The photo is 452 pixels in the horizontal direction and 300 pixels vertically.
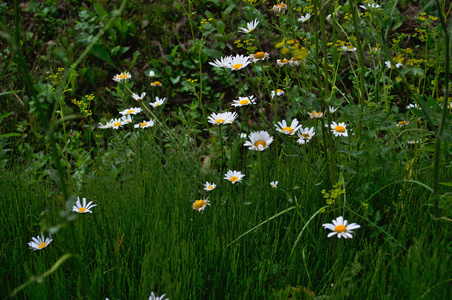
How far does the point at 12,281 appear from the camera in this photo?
52.1 inches

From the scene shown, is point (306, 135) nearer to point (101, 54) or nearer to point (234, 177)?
point (234, 177)

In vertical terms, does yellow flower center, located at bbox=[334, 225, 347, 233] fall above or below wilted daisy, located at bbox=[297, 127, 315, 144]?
below

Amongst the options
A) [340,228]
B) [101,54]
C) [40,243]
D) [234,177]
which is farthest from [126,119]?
[101,54]

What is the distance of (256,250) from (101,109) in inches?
78.9

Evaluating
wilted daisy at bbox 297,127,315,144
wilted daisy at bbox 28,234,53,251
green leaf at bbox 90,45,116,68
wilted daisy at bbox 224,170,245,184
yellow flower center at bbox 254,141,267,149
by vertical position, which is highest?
green leaf at bbox 90,45,116,68

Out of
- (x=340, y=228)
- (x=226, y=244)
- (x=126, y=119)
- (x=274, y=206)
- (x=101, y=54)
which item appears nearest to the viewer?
(x=340, y=228)

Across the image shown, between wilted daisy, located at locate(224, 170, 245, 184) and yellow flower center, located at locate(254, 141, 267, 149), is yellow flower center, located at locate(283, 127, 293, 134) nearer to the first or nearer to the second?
yellow flower center, located at locate(254, 141, 267, 149)

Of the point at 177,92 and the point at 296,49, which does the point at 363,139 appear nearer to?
the point at 296,49

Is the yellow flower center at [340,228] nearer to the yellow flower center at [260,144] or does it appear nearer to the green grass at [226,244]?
the green grass at [226,244]

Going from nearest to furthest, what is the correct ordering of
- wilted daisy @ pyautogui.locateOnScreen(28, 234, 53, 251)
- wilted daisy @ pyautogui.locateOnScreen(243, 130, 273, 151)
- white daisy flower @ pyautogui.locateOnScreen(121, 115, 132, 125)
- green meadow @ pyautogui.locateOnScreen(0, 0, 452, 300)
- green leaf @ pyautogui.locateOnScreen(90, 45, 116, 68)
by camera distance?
green meadow @ pyautogui.locateOnScreen(0, 0, 452, 300) < wilted daisy @ pyautogui.locateOnScreen(28, 234, 53, 251) < wilted daisy @ pyautogui.locateOnScreen(243, 130, 273, 151) < white daisy flower @ pyautogui.locateOnScreen(121, 115, 132, 125) < green leaf @ pyautogui.locateOnScreen(90, 45, 116, 68)

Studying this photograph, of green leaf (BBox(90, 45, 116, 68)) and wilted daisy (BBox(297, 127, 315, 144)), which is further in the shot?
green leaf (BBox(90, 45, 116, 68))

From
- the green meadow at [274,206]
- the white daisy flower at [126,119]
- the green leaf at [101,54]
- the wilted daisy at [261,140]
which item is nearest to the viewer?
the green meadow at [274,206]

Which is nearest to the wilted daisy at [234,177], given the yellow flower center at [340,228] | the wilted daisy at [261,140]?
the wilted daisy at [261,140]

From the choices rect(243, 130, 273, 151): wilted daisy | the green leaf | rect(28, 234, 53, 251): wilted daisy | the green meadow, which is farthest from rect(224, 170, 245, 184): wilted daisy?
the green leaf
